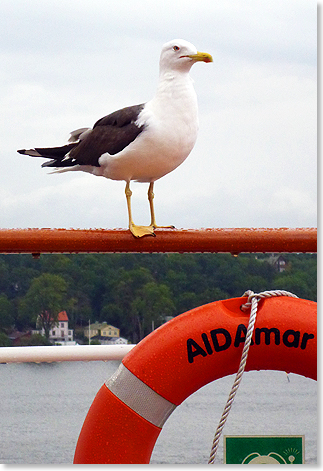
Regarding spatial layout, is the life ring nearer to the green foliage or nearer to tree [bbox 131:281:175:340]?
the green foliage

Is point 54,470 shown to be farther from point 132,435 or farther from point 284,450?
point 284,450

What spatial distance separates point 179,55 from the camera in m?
1.91

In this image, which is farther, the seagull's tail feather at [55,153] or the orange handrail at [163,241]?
the seagull's tail feather at [55,153]

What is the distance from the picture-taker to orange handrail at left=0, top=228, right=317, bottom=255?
1.63 metres

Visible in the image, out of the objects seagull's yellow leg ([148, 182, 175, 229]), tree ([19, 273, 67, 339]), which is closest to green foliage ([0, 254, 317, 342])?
tree ([19, 273, 67, 339])

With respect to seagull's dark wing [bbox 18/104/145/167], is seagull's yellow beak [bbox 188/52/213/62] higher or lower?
higher

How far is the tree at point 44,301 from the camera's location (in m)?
7.71

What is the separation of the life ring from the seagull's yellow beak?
0.75 meters

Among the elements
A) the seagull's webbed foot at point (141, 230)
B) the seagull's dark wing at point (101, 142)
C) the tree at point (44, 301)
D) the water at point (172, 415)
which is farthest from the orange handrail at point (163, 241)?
the water at point (172, 415)

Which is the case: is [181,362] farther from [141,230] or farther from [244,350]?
[141,230]

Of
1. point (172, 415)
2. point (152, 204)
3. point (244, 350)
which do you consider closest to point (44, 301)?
point (172, 415)

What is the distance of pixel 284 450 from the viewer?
1.88 metres

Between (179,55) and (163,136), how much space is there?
28cm

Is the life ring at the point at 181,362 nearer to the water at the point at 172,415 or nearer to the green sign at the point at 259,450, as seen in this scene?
the green sign at the point at 259,450
